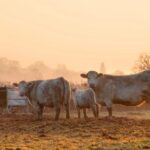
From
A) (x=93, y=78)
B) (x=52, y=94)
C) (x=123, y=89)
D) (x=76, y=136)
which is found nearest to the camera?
(x=76, y=136)

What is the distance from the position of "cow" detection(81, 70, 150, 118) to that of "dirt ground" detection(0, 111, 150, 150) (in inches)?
74.5

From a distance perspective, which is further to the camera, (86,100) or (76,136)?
(86,100)

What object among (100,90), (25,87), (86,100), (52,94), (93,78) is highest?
(93,78)

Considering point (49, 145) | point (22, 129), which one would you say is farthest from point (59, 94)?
point (49, 145)

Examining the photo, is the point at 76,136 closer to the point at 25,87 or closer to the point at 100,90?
the point at 100,90

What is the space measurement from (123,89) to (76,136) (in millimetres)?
7580

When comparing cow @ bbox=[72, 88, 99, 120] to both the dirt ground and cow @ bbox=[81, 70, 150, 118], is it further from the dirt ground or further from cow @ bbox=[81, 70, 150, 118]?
the dirt ground

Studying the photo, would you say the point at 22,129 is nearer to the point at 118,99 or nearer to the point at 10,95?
the point at 118,99

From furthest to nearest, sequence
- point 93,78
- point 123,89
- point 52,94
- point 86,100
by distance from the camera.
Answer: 1. point 86,100
2. point 52,94
3. point 93,78
4. point 123,89

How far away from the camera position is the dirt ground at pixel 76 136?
44.1 ft

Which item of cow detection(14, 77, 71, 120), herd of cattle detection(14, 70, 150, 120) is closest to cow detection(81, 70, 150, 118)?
herd of cattle detection(14, 70, 150, 120)

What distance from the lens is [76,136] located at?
635 inches

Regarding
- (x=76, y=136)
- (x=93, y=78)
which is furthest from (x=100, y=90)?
(x=76, y=136)

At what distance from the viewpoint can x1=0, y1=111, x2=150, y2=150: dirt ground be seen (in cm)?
1345
